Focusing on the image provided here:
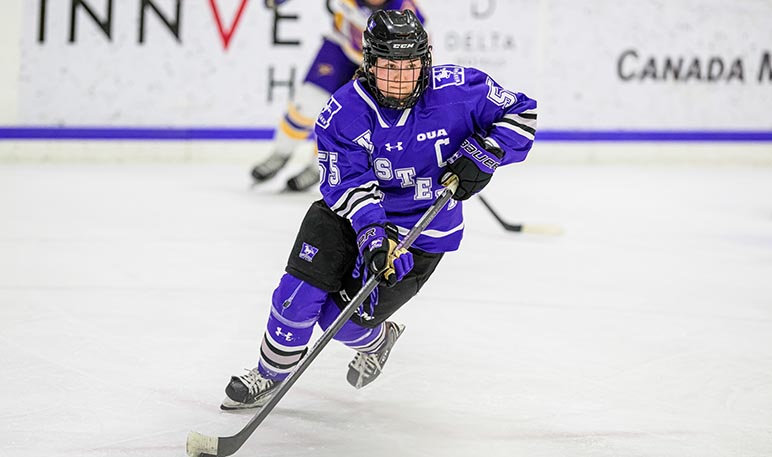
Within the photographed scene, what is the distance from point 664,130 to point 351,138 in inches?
190

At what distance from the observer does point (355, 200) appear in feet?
6.95

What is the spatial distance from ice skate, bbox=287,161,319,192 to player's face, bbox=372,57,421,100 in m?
2.96

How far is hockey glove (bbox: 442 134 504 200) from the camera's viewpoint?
219 centimetres

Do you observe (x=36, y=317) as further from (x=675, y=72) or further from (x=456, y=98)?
(x=675, y=72)

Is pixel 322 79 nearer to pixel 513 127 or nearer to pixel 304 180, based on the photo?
pixel 304 180

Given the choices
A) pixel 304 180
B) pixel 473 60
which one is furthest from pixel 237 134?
pixel 473 60

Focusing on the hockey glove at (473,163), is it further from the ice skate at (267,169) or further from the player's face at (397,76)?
the ice skate at (267,169)

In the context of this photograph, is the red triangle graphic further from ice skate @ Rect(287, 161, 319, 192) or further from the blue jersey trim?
ice skate @ Rect(287, 161, 319, 192)

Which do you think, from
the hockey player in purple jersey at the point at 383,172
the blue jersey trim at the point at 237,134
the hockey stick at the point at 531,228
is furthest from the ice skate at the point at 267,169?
the hockey player in purple jersey at the point at 383,172

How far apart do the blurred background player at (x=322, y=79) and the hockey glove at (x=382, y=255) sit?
2641mm

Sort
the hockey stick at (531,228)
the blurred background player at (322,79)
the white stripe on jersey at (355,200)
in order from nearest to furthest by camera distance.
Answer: the white stripe on jersey at (355,200) < the hockey stick at (531,228) < the blurred background player at (322,79)

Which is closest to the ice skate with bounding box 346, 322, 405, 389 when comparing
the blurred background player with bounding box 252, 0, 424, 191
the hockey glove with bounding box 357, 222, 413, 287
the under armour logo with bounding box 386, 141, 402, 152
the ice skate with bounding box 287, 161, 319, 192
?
the hockey glove with bounding box 357, 222, 413, 287

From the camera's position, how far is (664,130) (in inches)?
263

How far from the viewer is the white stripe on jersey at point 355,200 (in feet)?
6.94
